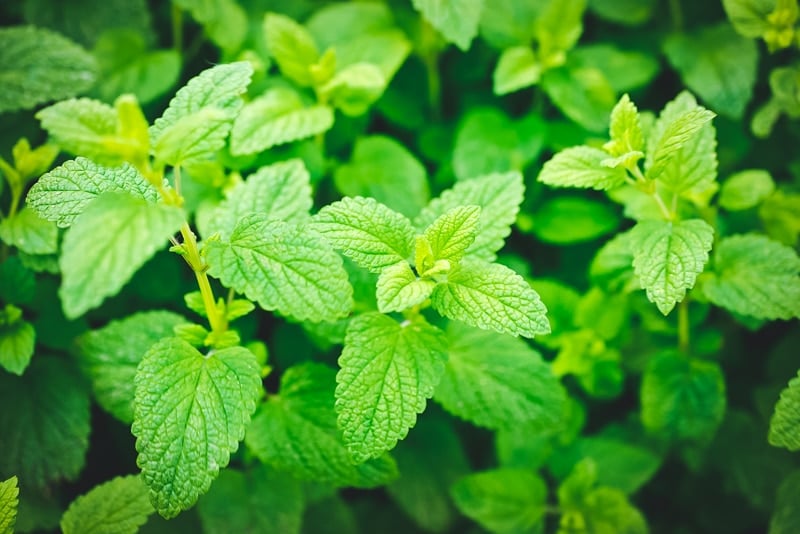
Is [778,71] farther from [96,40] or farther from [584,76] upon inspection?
[96,40]

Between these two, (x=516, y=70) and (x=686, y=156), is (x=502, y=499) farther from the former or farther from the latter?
(x=516, y=70)

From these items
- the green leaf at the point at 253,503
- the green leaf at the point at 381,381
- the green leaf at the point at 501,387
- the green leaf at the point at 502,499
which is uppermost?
the green leaf at the point at 381,381

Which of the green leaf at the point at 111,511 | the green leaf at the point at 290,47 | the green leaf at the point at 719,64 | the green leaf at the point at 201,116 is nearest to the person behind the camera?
the green leaf at the point at 201,116

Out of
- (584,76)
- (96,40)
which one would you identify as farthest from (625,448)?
(96,40)

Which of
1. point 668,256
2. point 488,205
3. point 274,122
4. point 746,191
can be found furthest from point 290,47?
point 746,191

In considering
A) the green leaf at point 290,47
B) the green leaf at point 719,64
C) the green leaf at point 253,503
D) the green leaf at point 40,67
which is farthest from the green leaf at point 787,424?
the green leaf at point 40,67

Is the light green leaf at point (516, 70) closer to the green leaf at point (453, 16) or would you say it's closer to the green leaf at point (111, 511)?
the green leaf at point (453, 16)

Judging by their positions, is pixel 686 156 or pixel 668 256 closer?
pixel 668 256
